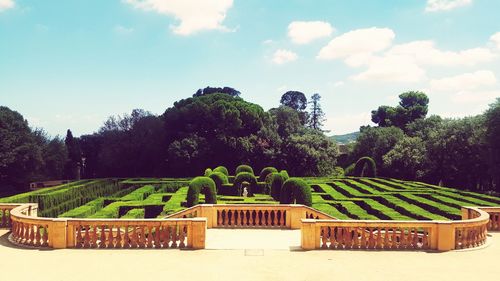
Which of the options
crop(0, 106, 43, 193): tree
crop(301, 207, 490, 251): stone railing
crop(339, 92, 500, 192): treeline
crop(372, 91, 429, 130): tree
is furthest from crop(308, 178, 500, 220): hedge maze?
crop(372, 91, 429, 130): tree

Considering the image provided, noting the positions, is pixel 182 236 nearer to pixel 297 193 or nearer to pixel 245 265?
pixel 245 265

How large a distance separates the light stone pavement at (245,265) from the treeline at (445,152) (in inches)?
1316

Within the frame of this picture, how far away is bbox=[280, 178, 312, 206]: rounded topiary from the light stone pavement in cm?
840

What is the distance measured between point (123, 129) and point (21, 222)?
52.9 metres

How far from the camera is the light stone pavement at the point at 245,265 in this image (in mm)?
10891

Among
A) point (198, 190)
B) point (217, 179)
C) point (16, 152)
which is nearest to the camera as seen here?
point (198, 190)

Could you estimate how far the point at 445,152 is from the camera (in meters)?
50.4

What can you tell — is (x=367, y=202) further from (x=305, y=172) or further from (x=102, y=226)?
(x=305, y=172)

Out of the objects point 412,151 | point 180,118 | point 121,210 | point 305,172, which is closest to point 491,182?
point 412,151

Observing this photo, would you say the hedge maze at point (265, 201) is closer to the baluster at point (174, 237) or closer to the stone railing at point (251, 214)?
the stone railing at point (251, 214)

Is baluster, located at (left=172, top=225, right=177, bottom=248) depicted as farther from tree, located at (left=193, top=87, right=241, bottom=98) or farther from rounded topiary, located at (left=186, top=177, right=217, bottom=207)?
tree, located at (left=193, top=87, right=241, bottom=98)

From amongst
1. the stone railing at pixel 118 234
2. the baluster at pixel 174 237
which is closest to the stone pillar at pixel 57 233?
the stone railing at pixel 118 234

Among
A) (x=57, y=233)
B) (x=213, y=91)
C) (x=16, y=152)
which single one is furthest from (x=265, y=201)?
(x=213, y=91)

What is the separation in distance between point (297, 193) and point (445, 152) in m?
34.4
